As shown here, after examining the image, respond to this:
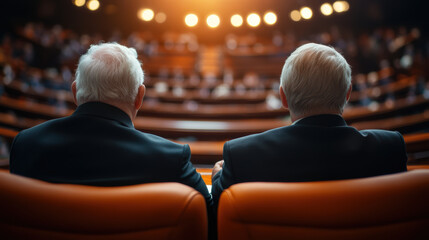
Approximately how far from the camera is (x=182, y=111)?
4.10 meters

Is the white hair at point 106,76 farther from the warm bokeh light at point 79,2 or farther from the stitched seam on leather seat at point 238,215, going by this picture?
the warm bokeh light at point 79,2

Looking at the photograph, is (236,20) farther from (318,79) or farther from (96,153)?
(96,153)

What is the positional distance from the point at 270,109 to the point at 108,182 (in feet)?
12.5

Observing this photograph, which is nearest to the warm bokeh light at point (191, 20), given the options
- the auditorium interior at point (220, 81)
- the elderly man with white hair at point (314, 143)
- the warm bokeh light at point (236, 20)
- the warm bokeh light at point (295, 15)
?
the auditorium interior at point (220, 81)

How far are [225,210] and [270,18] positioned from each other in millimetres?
9511

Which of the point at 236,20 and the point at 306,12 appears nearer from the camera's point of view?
the point at 306,12

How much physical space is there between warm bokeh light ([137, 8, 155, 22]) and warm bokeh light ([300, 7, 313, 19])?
521 cm

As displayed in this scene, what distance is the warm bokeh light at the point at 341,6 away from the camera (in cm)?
788

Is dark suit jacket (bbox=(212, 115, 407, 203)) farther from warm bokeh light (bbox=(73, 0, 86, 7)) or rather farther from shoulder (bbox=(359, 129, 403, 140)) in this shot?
warm bokeh light (bbox=(73, 0, 86, 7))

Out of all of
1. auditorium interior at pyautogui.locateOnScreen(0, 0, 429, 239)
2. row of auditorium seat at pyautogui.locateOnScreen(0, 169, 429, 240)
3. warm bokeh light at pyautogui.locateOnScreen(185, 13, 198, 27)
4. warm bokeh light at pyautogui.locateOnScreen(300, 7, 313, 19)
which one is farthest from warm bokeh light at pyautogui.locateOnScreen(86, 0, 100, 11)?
row of auditorium seat at pyautogui.locateOnScreen(0, 169, 429, 240)

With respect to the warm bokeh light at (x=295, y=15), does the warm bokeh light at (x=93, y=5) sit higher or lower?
higher

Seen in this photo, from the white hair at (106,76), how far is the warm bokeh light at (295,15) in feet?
29.9

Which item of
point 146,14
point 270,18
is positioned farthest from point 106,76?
point 146,14

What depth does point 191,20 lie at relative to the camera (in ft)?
30.9
